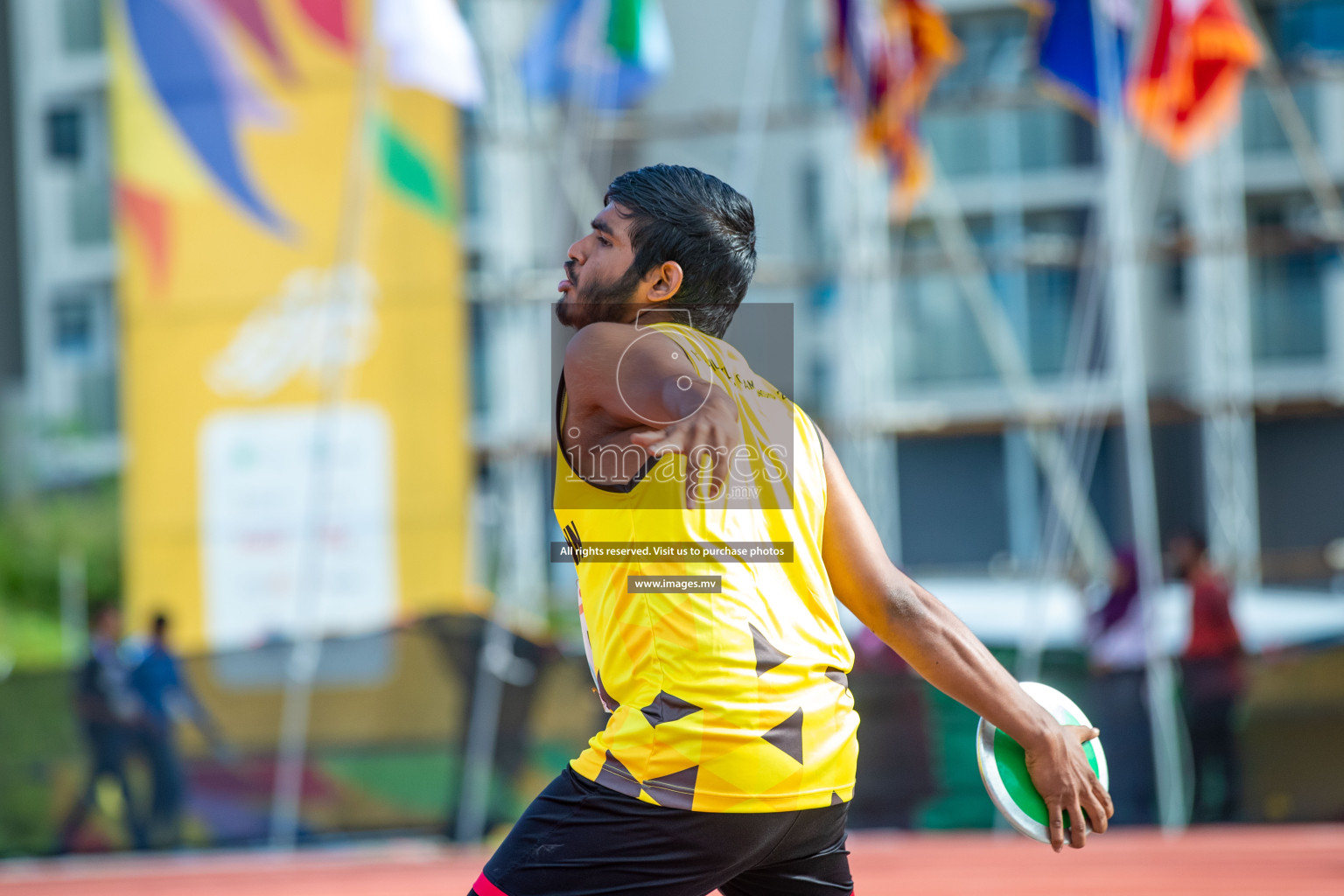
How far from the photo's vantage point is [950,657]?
68.4 inches

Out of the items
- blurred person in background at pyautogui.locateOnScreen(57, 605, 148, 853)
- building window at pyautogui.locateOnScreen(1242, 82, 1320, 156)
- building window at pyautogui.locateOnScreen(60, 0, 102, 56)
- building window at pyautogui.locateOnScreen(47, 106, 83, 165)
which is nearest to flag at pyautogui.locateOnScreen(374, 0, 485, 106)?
blurred person in background at pyautogui.locateOnScreen(57, 605, 148, 853)

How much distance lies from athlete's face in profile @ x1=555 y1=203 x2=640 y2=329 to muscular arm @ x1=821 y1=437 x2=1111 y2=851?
339 millimetres

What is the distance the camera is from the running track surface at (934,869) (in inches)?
222

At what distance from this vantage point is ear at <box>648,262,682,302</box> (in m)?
1.70

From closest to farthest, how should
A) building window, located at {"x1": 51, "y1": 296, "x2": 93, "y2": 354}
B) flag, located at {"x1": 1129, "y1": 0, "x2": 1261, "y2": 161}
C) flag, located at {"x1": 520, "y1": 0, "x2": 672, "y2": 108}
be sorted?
flag, located at {"x1": 1129, "y1": 0, "x2": 1261, "y2": 161} → flag, located at {"x1": 520, "y1": 0, "x2": 672, "y2": 108} → building window, located at {"x1": 51, "y1": 296, "x2": 93, "y2": 354}

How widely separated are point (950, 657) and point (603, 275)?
62 centimetres

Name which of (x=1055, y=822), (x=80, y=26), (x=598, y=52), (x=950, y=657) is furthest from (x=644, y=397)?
(x=80, y=26)

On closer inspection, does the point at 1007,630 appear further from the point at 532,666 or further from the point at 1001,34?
the point at 1001,34

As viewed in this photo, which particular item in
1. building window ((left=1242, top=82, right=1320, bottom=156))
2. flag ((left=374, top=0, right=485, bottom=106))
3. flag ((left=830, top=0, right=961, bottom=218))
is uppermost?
building window ((left=1242, top=82, right=1320, bottom=156))

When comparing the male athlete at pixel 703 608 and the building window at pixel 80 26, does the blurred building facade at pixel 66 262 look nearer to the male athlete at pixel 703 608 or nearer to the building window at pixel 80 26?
the building window at pixel 80 26

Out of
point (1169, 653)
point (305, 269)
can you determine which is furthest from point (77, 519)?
point (1169, 653)

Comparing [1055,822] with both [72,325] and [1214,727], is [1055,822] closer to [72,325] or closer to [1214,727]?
[1214,727]

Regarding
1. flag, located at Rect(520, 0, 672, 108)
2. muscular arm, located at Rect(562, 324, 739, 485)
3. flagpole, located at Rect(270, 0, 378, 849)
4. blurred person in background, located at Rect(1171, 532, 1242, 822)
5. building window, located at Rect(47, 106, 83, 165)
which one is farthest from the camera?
building window, located at Rect(47, 106, 83, 165)

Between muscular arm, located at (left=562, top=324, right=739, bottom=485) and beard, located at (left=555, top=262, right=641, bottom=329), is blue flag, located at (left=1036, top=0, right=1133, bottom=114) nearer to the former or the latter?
beard, located at (left=555, top=262, right=641, bottom=329)
